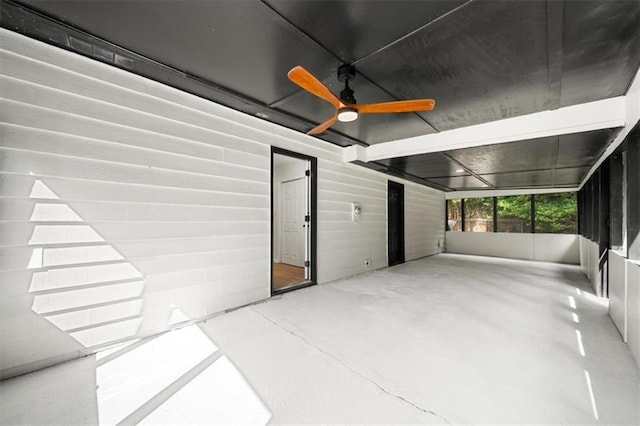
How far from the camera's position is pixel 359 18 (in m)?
1.81

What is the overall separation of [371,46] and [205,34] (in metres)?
1.33

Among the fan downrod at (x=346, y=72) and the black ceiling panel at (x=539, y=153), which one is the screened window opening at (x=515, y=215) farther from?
the fan downrod at (x=346, y=72)

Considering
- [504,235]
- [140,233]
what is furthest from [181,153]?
[504,235]

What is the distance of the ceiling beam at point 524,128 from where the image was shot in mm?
2928

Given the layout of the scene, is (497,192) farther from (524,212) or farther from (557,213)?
(557,213)

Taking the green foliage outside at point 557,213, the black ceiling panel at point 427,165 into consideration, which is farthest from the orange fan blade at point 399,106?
the green foliage outside at point 557,213

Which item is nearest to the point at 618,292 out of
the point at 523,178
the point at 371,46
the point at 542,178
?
the point at 371,46

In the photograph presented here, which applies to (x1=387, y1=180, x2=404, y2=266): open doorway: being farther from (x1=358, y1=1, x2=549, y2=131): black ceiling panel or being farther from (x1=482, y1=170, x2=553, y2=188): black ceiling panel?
(x1=358, y1=1, x2=549, y2=131): black ceiling panel

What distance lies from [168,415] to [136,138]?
2.39m

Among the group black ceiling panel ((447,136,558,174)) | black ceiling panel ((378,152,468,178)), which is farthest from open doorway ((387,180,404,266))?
black ceiling panel ((447,136,558,174))

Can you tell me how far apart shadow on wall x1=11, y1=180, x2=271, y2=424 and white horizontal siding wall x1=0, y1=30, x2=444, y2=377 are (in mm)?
12

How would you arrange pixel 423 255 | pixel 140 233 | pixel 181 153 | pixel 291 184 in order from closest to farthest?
pixel 140 233 < pixel 181 153 < pixel 291 184 < pixel 423 255

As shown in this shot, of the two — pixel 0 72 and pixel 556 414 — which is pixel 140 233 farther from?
pixel 556 414

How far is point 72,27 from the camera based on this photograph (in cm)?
194
